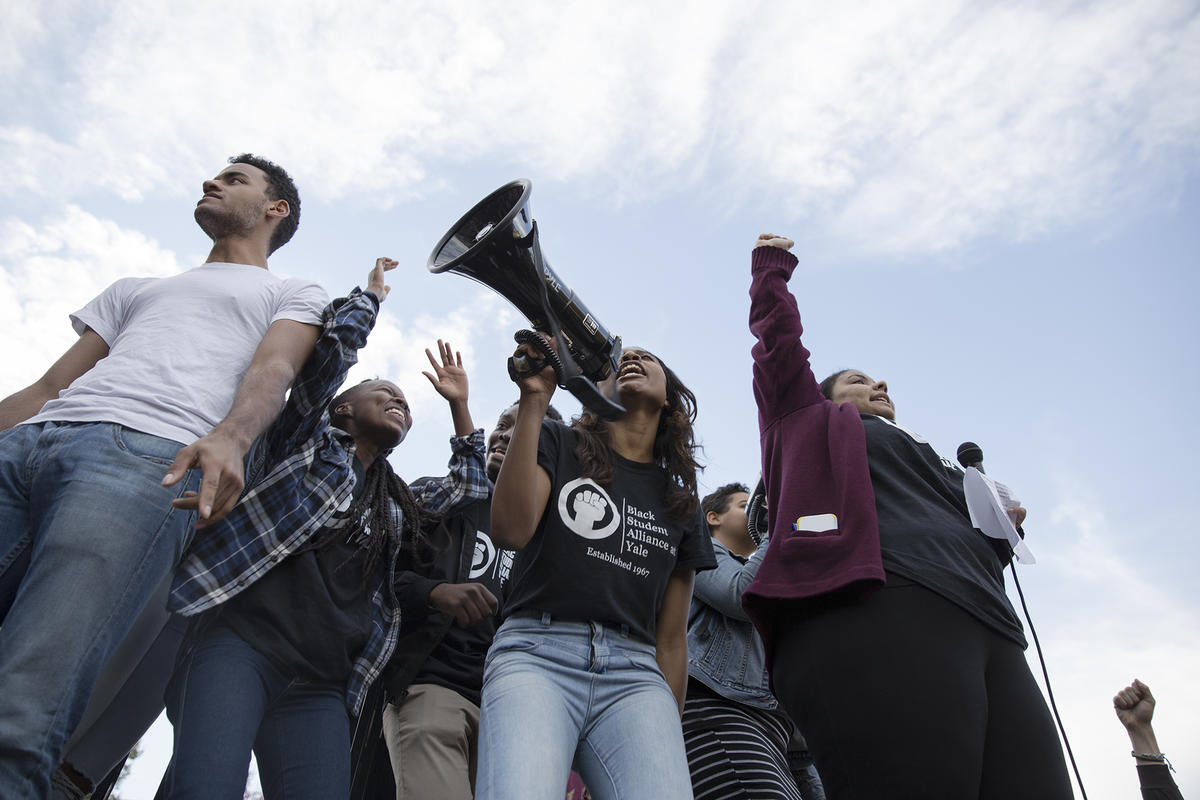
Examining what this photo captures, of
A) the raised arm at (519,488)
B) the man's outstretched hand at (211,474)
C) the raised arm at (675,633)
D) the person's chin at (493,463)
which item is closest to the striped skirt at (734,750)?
the raised arm at (675,633)

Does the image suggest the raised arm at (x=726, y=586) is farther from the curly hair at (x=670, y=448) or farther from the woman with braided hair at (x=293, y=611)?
the woman with braided hair at (x=293, y=611)

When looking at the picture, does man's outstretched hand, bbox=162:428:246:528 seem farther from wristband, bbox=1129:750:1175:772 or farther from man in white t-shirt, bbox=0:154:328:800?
wristband, bbox=1129:750:1175:772

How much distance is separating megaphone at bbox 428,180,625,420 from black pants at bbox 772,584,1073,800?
1.17m

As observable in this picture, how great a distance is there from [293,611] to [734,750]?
1.60 meters

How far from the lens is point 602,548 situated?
2.78 metres

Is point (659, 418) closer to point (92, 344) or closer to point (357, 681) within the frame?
point (357, 681)

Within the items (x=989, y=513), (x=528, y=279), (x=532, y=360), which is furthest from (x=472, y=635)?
(x=989, y=513)

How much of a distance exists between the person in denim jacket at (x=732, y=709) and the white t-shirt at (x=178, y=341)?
6.00 ft

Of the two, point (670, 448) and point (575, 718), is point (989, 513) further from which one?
point (575, 718)

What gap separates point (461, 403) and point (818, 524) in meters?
1.87

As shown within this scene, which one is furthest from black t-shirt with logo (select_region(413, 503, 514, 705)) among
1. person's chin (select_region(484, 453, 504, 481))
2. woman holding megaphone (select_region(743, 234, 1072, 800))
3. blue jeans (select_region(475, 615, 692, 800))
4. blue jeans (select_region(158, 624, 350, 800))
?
woman holding megaphone (select_region(743, 234, 1072, 800))

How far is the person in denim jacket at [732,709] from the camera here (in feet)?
9.57

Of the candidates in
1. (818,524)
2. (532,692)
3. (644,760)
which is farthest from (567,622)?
(818,524)

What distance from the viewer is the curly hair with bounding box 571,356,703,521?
119 inches
